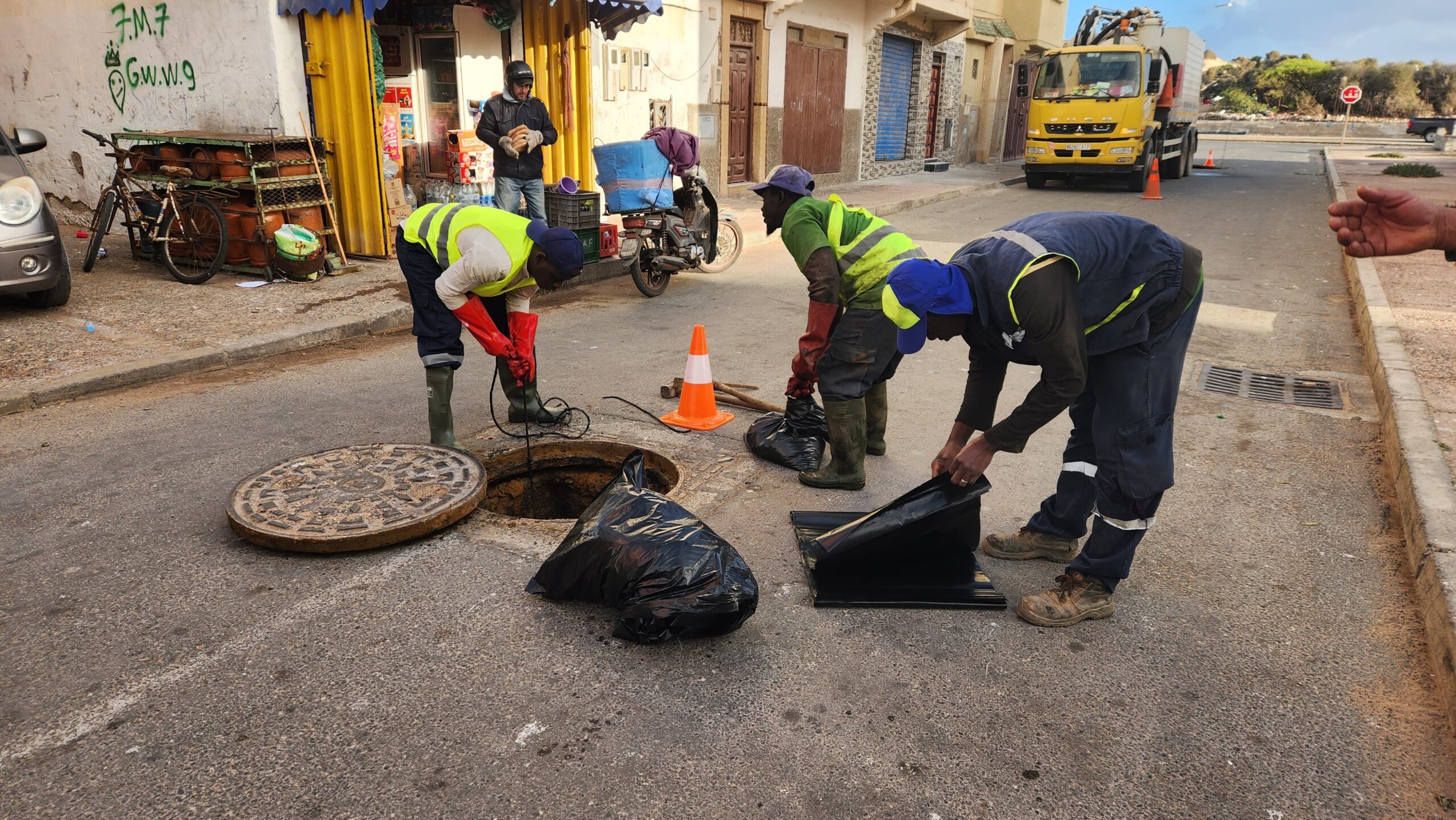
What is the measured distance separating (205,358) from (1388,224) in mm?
6278

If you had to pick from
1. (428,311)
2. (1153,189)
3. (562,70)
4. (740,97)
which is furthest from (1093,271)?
(1153,189)

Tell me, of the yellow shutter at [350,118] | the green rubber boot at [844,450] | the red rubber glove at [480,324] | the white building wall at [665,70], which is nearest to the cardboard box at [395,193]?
the yellow shutter at [350,118]

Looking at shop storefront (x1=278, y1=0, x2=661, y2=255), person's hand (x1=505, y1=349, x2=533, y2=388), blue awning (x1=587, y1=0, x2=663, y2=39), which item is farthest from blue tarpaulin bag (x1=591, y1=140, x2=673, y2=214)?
person's hand (x1=505, y1=349, x2=533, y2=388)

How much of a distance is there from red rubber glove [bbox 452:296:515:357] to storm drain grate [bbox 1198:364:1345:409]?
4.52m

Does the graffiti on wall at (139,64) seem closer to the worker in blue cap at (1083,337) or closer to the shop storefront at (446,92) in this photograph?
the shop storefront at (446,92)

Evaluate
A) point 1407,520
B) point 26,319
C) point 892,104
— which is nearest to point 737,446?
point 1407,520

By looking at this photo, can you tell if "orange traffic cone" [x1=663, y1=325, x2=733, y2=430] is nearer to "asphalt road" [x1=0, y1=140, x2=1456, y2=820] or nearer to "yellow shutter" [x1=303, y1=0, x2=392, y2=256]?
"asphalt road" [x1=0, y1=140, x2=1456, y2=820]

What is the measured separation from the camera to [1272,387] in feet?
19.7

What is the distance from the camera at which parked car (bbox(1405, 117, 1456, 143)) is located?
38.3m

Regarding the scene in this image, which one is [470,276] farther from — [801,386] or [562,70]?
[562,70]

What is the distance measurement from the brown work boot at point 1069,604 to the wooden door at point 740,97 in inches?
522

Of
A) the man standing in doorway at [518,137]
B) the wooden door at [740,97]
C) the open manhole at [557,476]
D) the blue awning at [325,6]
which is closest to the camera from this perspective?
the open manhole at [557,476]

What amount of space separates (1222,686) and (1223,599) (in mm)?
621

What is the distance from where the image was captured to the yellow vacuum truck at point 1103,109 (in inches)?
709
